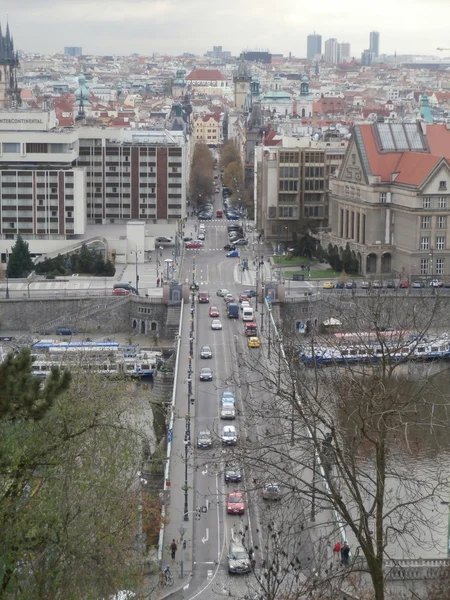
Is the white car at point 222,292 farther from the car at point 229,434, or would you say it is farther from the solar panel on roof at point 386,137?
the car at point 229,434

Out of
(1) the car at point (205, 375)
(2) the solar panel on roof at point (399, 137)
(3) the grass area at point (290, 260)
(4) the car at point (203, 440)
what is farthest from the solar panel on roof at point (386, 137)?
(4) the car at point (203, 440)

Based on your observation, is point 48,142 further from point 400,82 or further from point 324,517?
point 400,82

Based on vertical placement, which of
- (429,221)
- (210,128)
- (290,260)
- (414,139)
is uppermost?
(414,139)

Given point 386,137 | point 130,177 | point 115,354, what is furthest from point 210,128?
point 115,354

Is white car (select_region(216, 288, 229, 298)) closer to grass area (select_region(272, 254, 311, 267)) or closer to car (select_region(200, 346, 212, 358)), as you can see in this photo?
grass area (select_region(272, 254, 311, 267))

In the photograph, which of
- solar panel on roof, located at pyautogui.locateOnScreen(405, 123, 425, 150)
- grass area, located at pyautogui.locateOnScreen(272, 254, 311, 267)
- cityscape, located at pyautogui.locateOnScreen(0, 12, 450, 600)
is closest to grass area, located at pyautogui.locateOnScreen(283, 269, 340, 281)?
cityscape, located at pyautogui.locateOnScreen(0, 12, 450, 600)

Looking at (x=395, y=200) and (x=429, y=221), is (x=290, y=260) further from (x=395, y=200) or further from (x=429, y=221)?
(x=429, y=221)

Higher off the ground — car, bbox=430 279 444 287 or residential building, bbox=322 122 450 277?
residential building, bbox=322 122 450 277

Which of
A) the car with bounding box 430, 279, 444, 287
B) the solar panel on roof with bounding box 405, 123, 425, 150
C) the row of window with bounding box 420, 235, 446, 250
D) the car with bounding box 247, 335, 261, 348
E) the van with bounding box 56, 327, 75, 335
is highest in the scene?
the solar panel on roof with bounding box 405, 123, 425, 150
